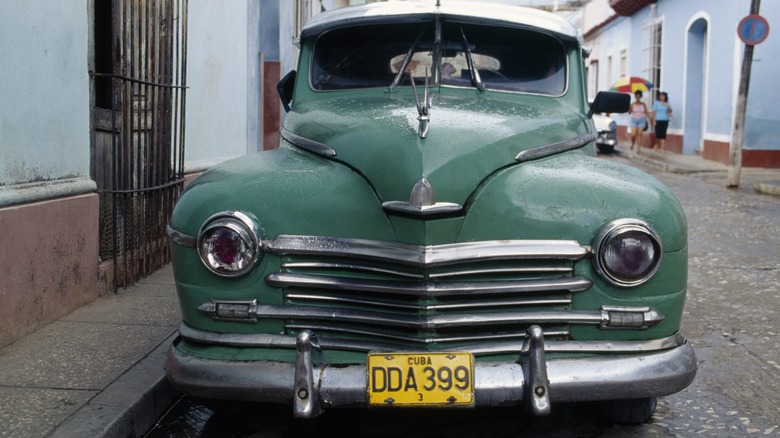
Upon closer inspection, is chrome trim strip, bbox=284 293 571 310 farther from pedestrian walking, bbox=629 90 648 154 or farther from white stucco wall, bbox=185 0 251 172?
pedestrian walking, bbox=629 90 648 154

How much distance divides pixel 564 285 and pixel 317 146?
50.2 inches

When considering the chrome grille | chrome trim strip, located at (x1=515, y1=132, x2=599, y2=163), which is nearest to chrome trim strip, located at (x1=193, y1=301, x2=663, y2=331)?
the chrome grille

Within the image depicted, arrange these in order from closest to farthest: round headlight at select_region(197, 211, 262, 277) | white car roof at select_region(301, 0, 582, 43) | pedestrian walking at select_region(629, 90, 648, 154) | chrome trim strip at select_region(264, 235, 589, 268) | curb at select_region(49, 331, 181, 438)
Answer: chrome trim strip at select_region(264, 235, 589, 268)
round headlight at select_region(197, 211, 262, 277)
curb at select_region(49, 331, 181, 438)
white car roof at select_region(301, 0, 582, 43)
pedestrian walking at select_region(629, 90, 648, 154)

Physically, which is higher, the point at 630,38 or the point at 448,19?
the point at 630,38

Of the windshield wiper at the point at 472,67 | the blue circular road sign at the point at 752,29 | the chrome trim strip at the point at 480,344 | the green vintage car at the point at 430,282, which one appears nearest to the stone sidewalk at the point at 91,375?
the green vintage car at the point at 430,282

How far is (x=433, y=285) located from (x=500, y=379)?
38cm

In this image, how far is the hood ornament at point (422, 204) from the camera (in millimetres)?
2916

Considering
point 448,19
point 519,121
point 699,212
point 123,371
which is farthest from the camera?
point 699,212

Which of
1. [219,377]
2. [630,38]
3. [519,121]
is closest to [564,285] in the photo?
[519,121]

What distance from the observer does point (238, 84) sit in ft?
29.7

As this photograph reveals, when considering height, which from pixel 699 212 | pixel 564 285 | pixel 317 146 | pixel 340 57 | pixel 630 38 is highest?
pixel 630 38

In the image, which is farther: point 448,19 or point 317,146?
point 448,19

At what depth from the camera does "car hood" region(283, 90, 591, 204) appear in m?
3.06

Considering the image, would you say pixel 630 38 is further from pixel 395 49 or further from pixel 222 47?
pixel 395 49
